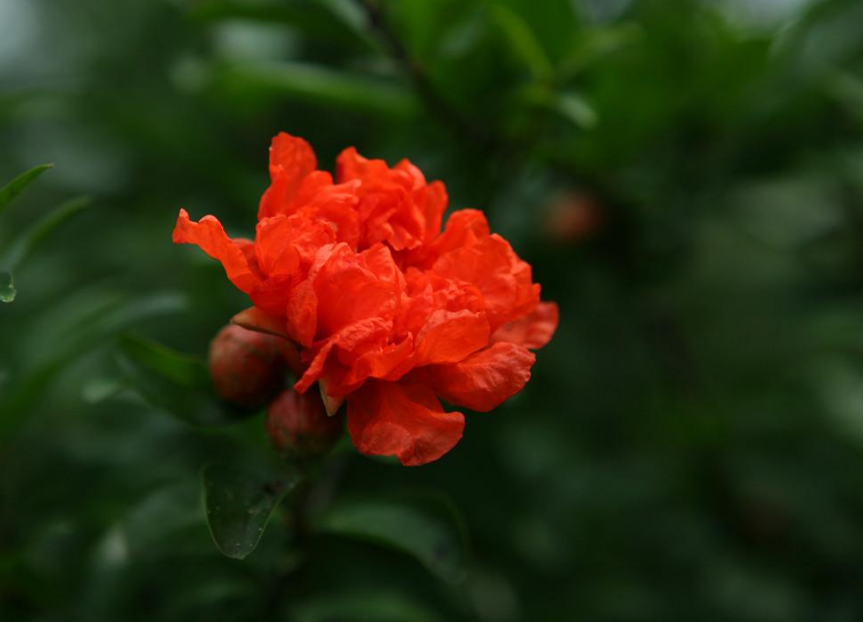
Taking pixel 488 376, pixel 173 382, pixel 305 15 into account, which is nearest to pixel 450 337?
pixel 488 376

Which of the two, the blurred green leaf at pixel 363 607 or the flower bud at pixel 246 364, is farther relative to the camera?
the blurred green leaf at pixel 363 607

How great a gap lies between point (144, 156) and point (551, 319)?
1533mm

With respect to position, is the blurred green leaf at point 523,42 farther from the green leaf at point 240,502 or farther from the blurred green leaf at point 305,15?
the green leaf at point 240,502

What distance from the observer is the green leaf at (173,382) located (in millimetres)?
1122

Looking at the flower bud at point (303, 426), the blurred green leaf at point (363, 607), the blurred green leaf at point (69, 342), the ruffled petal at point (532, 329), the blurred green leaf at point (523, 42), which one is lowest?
the blurred green leaf at point (363, 607)

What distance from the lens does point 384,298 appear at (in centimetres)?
94

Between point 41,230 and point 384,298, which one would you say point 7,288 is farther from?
point 384,298

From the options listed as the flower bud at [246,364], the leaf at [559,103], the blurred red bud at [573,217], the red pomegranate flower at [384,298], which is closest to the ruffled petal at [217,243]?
the red pomegranate flower at [384,298]

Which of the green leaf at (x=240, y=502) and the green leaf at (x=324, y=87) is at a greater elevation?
the green leaf at (x=324, y=87)

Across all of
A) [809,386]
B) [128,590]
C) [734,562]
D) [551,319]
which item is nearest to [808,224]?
[809,386]

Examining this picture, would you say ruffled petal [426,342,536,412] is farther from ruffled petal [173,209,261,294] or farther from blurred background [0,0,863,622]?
blurred background [0,0,863,622]

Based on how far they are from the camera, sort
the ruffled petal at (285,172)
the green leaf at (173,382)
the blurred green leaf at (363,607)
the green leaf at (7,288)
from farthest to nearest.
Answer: the blurred green leaf at (363,607) → the green leaf at (173,382) → the ruffled petal at (285,172) → the green leaf at (7,288)

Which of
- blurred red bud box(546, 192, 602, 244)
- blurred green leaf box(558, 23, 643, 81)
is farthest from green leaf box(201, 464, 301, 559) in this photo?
blurred red bud box(546, 192, 602, 244)

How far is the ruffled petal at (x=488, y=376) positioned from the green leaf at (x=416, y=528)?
24 cm
